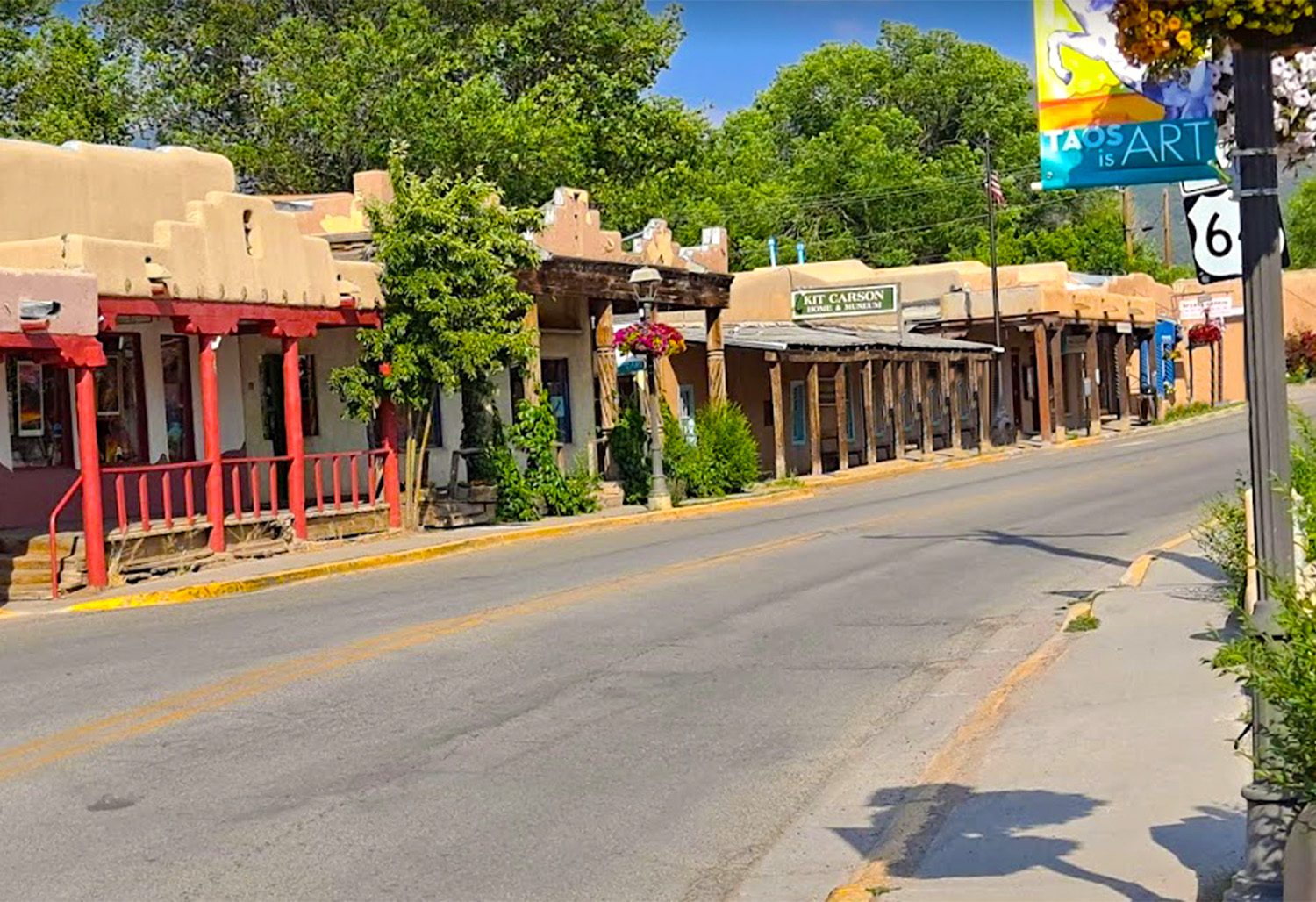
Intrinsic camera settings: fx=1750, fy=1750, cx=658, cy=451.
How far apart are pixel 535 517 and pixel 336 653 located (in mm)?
14182

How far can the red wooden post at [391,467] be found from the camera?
25281 mm

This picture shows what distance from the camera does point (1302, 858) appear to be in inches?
197

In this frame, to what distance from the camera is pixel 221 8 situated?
182 feet

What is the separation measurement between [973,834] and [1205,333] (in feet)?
195

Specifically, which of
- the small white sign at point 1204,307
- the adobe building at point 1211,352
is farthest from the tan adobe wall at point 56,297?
the adobe building at point 1211,352

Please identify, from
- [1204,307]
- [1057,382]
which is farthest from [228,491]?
[1204,307]

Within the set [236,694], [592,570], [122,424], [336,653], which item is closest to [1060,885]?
[236,694]

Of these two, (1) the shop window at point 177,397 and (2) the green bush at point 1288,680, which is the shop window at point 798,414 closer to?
(1) the shop window at point 177,397

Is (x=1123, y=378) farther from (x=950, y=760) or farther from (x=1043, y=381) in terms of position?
(x=950, y=760)

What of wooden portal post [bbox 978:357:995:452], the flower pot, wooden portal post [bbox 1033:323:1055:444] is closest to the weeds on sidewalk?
the flower pot

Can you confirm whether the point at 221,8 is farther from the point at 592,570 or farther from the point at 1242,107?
the point at 1242,107

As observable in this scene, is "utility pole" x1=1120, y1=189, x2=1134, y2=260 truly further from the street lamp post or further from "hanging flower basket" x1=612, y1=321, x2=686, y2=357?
"hanging flower basket" x1=612, y1=321, x2=686, y2=357

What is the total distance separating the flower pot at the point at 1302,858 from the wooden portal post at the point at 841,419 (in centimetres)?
3568

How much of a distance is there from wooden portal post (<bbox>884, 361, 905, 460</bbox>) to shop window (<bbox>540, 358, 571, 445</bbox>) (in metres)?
13.7
